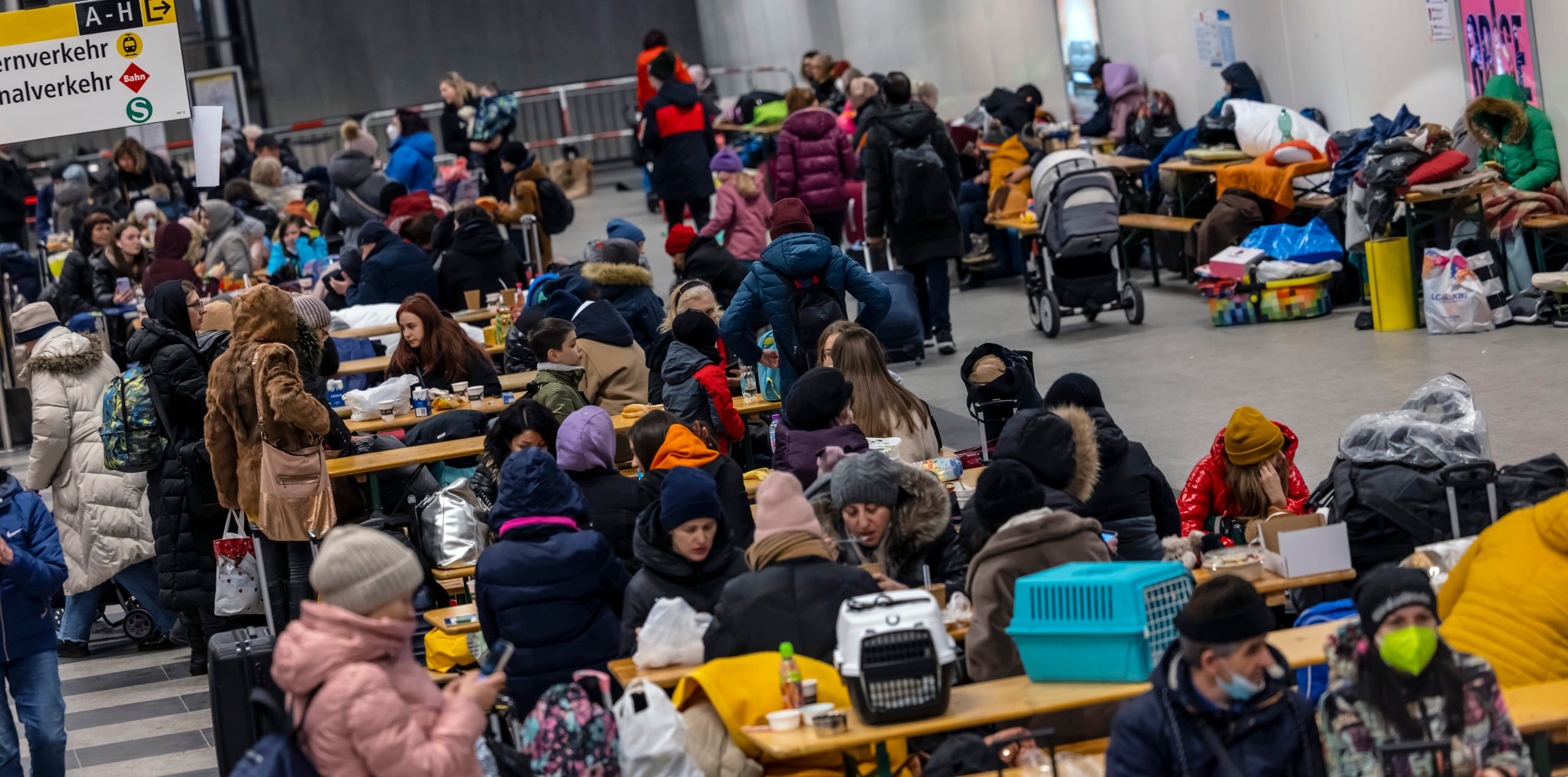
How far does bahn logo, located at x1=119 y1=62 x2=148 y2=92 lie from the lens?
25.6ft

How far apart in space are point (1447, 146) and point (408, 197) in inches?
312

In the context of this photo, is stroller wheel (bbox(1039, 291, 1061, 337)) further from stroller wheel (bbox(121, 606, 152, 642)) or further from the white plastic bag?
the white plastic bag

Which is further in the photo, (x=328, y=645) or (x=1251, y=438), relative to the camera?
(x=1251, y=438)

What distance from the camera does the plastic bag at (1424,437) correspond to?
5.92 metres

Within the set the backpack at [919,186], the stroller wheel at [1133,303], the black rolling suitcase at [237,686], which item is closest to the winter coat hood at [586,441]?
the black rolling suitcase at [237,686]

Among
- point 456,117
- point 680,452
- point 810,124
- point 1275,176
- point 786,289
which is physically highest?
point 456,117

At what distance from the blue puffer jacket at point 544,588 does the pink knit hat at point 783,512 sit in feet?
1.86

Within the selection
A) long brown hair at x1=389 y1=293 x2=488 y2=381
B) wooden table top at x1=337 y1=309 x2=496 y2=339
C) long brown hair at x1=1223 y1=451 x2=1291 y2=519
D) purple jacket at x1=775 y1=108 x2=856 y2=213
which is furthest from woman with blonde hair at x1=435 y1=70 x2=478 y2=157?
long brown hair at x1=1223 y1=451 x2=1291 y2=519

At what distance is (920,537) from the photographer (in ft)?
18.6

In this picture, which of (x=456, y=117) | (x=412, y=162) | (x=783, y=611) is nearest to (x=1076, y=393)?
(x=783, y=611)

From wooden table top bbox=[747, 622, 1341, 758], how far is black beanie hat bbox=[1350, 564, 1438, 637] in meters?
0.42

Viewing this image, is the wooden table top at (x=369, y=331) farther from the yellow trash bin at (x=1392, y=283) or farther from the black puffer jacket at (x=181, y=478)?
the yellow trash bin at (x=1392, y=283)

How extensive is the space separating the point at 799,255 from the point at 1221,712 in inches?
212

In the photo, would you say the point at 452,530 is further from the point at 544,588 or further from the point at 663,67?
the point at 663,67
